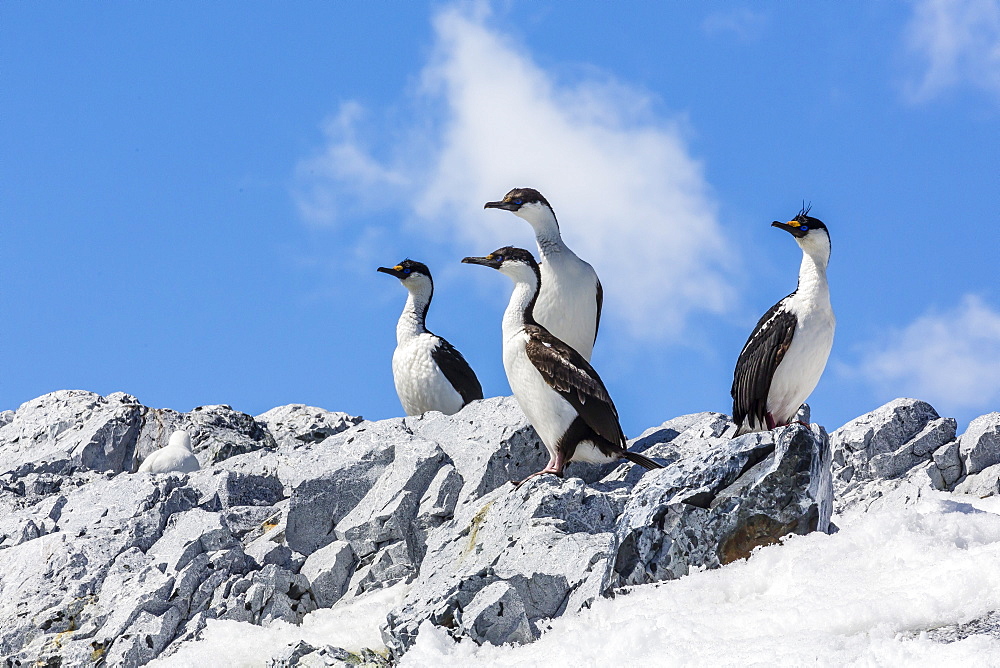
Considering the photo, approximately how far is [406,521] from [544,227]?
4.24 m

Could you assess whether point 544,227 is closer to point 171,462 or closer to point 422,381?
point 422,381

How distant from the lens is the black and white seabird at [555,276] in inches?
561

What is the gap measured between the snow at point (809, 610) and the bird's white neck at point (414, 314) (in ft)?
24.4

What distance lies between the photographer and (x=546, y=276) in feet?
47.1

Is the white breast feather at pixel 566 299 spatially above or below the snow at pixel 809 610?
above

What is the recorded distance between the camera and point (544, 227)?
47.1 feet

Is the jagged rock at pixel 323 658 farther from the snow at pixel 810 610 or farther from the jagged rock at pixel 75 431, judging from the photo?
the jagged rock at pixel 75 431

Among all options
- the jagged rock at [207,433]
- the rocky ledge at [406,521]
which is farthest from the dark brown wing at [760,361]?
the jagged rock at [207,433]

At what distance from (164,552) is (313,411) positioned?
7.86m

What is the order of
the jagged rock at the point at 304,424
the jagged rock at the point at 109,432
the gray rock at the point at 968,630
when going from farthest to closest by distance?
the jagged rock at the point at 304,424, the jagged rock at the point at 109,432, the gray rock at the point at 968,630

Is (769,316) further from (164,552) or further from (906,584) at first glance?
(164,552)

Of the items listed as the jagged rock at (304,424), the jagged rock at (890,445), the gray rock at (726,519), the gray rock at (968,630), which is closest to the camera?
the gray rock at (968,630)

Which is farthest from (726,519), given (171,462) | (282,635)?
(171,462)

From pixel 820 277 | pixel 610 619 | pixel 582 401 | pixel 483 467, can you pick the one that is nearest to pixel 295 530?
pixel 483 467
